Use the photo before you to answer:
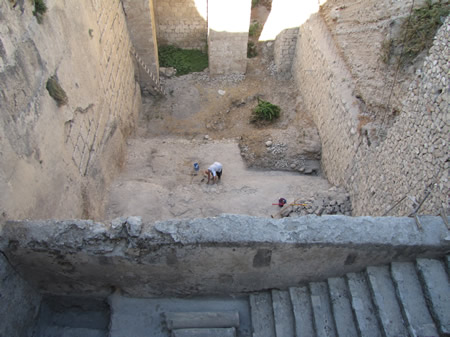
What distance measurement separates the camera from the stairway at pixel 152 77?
909cm

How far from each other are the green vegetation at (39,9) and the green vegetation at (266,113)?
5.97 metres

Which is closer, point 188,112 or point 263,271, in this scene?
point 263,271

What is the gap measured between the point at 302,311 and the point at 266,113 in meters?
6.34

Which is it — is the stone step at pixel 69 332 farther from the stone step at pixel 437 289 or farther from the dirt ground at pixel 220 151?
the stone step at pixel 437 289

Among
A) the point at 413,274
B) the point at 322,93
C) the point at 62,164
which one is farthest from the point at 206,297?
the point at 322,93

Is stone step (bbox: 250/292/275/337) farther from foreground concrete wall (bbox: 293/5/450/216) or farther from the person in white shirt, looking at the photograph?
the person in white shirt

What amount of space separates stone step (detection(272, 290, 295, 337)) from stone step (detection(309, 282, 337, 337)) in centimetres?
27

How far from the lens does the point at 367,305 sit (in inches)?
130

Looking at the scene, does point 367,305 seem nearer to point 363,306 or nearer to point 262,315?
point 363,306

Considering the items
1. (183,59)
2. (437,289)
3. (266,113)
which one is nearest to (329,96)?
(266,113)

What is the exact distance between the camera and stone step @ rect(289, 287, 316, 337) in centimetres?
342

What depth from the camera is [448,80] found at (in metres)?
3.60

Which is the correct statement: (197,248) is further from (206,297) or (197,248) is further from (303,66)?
(303,66)

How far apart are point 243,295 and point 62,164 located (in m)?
2.82
